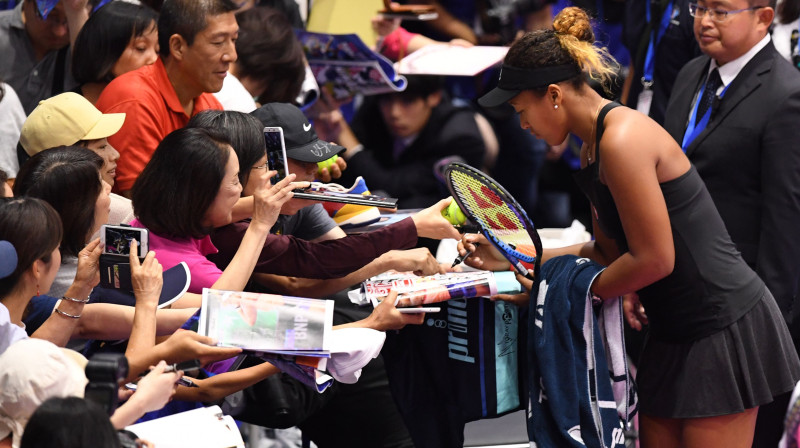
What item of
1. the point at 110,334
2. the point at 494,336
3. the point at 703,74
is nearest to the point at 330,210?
the point at 494,336

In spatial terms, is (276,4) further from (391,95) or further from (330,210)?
(330,210)

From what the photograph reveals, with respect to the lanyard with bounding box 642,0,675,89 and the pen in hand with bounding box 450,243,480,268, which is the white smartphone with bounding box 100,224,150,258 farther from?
the lanyard with bounding box 642,0,675,89

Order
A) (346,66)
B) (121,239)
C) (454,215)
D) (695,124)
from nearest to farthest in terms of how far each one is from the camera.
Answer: (121,239)
(454,215)
(695,124)
(346,66)

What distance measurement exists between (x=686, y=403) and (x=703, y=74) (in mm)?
1536

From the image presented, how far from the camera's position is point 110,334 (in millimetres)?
2988

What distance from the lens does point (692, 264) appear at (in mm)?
3090

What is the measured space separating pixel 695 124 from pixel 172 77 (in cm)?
200

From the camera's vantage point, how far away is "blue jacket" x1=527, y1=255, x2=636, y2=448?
123 inches

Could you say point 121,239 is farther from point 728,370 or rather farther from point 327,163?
point 728,370

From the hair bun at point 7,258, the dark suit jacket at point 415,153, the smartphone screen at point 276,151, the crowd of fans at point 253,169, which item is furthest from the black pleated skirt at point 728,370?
the dark suit jacket at point 415,153

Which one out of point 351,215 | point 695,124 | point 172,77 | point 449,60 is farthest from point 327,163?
point 695,124

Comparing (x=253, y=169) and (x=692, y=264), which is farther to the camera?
(x=253, y=169)

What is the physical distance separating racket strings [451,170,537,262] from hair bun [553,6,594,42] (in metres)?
0.51

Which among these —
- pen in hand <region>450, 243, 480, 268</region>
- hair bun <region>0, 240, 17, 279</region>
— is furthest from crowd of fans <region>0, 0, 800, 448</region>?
pen in hand <region>450, 243, 480, 268</region>
